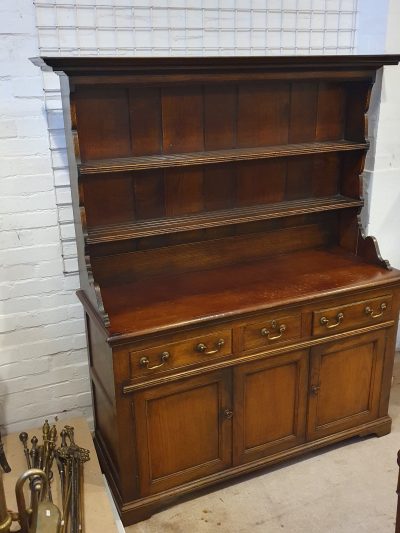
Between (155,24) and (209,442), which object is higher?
(155,24)

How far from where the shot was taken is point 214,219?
7.23ft

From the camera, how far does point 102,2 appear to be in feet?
6.73

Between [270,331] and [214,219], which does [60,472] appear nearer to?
[270,331]

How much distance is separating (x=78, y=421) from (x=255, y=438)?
78 centimetres

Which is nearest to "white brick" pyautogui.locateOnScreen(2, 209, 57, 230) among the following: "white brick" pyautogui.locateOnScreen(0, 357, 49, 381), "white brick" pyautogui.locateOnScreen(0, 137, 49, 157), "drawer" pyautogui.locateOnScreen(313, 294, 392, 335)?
"white brick" pyautogui.locateOnScreen(0, 137, 49, 157)

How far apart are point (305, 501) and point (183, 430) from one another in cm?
58

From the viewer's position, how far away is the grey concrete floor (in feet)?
6.68

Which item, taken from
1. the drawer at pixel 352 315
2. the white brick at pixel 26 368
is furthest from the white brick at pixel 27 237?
the drawer at pixel 352 315

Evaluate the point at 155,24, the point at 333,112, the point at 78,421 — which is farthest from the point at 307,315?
the point at 155,24

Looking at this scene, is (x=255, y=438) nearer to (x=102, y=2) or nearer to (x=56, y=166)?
(x=56, y=166)

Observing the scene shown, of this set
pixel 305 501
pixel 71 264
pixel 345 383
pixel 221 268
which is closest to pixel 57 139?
pixel 71 264

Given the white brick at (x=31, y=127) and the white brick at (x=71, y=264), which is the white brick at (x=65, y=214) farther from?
the white brick at (x=31, y=127)

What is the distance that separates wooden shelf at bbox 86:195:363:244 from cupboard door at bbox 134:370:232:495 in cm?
57

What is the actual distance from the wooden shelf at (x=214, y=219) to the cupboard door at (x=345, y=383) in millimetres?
577
